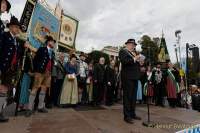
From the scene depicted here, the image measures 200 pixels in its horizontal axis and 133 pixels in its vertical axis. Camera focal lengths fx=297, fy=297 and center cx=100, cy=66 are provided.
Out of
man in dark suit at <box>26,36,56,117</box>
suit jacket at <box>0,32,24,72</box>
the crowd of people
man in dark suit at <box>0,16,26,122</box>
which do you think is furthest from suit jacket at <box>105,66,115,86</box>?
suit jacket at <box>0,32,24,72</box>

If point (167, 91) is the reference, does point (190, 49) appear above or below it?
above

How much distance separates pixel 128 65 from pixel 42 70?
2013 millimetres

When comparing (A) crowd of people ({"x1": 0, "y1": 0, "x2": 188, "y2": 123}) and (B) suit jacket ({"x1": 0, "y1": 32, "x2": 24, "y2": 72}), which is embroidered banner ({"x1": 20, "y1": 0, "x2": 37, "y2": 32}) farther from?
(B) suit jacket ({"x1": 0, "y1": 32, "x2": 24, "y2": 72})

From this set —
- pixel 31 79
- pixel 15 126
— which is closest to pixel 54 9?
pixel 31 79

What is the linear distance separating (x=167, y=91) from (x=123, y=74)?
13.9ft

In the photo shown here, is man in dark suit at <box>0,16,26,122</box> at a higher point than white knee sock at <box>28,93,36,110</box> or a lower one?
higher

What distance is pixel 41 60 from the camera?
6895mm

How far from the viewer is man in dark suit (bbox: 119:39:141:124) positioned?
6773 mm

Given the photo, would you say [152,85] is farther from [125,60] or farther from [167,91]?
[125,60]

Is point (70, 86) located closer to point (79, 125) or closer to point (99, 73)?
point (99, 73)

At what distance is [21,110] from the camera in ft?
24.1

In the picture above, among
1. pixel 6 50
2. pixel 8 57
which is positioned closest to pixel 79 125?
pixel 8 57

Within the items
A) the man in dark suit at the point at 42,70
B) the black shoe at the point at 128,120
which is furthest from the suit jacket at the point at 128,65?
the man in dark suit at the point at 42,70

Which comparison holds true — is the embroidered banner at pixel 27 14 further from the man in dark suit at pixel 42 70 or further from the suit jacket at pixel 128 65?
the suit jacket at pixel 128 65
